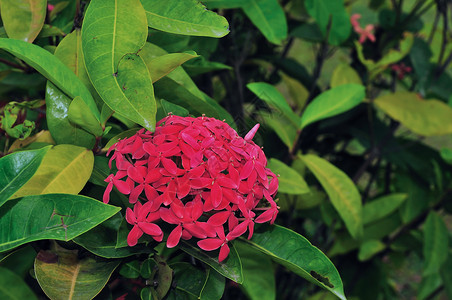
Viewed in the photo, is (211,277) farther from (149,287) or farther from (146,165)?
(146,165)

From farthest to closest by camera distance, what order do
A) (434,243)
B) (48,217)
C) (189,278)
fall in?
(434,243), (189,278), (48,217)

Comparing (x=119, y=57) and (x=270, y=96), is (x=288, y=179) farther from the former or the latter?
(x=119, y=57)

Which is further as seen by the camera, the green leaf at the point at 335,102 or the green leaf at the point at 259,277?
the green leaf at the point at 335,102

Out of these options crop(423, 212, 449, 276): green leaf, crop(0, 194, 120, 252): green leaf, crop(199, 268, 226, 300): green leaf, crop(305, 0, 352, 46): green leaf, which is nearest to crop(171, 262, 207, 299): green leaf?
crop(199, 268, 226, 300): green leaf

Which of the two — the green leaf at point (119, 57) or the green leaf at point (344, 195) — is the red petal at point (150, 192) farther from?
the green leaf at point (344, 195)

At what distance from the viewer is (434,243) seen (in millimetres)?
1767

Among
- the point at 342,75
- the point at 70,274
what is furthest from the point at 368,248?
the point at 70,274

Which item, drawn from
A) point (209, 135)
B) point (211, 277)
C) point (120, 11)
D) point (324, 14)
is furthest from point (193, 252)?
point (324, 14)

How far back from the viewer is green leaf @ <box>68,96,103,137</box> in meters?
0.79

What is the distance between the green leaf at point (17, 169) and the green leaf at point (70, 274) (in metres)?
0.13

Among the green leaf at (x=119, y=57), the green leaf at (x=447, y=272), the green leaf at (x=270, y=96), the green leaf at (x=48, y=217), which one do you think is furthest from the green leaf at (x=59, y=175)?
the green leaf at (x=447, y=272)

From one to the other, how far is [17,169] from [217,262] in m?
0.34

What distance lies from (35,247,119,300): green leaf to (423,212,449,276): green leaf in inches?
51.7

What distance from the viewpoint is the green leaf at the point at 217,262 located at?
760mm
